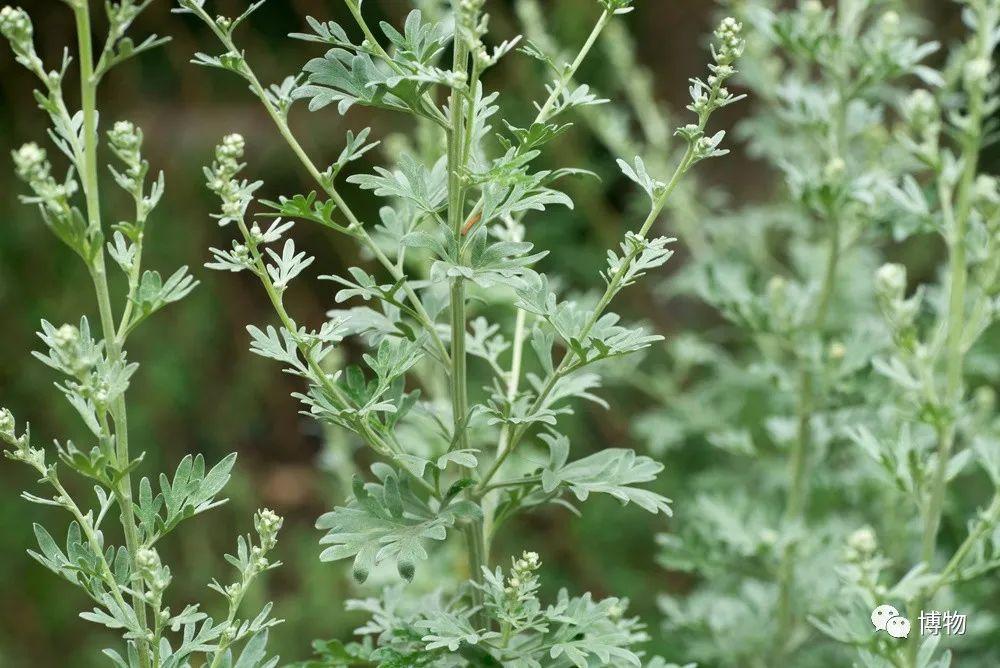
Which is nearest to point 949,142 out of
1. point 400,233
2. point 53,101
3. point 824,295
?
point 824,295

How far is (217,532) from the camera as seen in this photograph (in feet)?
8.92

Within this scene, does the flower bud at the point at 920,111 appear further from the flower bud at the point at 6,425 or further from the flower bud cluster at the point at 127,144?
the flower bud at the point at 6,425

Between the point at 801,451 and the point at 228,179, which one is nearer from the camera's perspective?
the point at 228,179

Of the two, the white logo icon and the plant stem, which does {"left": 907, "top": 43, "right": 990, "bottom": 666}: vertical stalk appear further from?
the plant stem

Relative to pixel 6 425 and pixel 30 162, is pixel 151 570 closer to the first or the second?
pixel 6 425

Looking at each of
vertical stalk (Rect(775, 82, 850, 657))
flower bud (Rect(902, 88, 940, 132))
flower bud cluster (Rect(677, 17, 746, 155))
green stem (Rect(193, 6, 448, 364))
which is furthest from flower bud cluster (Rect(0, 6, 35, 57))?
vertical stalk (Rect(775, 82, 850, 657))

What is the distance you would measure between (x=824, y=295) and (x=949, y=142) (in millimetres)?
1513

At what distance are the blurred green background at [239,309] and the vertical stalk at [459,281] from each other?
124cm

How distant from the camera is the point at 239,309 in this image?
10.3 feet

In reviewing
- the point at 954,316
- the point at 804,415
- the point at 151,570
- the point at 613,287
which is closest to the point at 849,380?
Answer: the point at 804,415

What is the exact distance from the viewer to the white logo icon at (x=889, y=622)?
1.03 metres

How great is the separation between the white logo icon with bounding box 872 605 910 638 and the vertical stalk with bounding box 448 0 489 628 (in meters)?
0.37

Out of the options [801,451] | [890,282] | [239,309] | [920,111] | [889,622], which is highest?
[920,111]

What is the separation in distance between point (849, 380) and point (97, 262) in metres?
0.98
